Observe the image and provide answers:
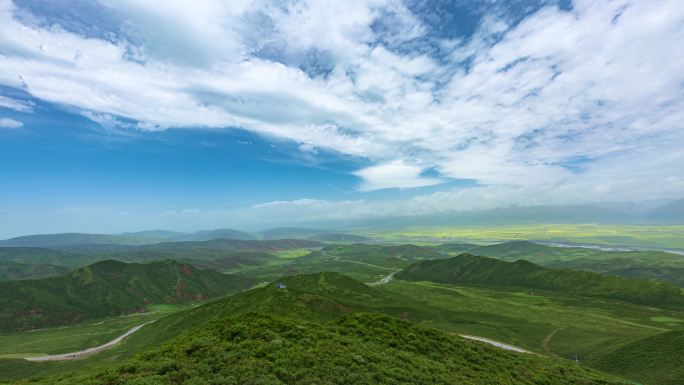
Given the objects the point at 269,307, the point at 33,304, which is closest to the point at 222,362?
the point at 269,307

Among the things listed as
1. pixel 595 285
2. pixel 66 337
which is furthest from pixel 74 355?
pixel 595 285

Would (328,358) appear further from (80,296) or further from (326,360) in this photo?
(80,296)

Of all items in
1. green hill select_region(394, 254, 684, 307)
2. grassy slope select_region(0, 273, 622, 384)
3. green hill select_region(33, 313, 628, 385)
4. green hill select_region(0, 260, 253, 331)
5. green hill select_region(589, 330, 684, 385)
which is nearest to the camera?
green hill select_region(33, 313, 628, 385)

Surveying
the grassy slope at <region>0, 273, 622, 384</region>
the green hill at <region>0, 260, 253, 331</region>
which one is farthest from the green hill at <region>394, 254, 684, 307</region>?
the green hill at <region>0, 260, 253, 331</region>

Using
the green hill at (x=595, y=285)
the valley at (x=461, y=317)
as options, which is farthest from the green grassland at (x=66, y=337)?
the green hill at (x=595, y=285)

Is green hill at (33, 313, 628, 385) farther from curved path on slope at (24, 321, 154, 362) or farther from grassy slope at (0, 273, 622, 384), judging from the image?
curved path on slope at (24, 321, 154, 362)

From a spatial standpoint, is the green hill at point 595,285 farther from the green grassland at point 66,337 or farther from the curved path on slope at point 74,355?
the green grassland at point 66,337
